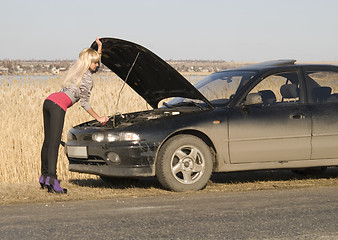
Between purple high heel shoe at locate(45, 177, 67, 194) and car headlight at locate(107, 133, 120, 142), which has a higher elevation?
car headlight at locate(107, 133, 120, 142)

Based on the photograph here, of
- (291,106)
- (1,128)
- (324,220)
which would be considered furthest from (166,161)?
(1,128)

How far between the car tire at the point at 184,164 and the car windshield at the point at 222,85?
89cm

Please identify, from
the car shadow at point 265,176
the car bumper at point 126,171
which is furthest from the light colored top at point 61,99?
the car shadow at point 265,176

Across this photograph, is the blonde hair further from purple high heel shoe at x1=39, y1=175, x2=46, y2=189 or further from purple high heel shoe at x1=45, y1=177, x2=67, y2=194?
purple high heel shoe at x1=39, y1=175, x2=46, y2=189

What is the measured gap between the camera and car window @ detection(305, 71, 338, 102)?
9.26 metres

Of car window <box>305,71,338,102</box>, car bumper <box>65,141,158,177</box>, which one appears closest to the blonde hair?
car bumper <box>65,141,158,177</box>

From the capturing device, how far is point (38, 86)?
54.0 ft

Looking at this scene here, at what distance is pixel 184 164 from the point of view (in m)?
8.62

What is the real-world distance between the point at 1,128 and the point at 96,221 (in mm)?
7050

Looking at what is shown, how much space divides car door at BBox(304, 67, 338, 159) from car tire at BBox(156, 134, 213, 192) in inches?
61.8

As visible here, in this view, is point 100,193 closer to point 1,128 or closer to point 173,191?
point 173,191

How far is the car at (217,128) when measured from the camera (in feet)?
27.9

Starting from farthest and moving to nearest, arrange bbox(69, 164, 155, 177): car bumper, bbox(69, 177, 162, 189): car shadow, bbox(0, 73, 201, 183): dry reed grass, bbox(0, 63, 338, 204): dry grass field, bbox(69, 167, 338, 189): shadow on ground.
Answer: bbox(0, 73, 201, 183): dry reed grass < bbox(69, 167, 338, 189): shadow on ground < bbox(69, 177, 162, 189): car shadow < bbox(0, 63, 338, 204): dry grass field < bbox(69, 164, 155, 177): car bumper

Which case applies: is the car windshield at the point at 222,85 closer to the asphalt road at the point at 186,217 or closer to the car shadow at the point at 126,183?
the car shadow at the point at 126,183
